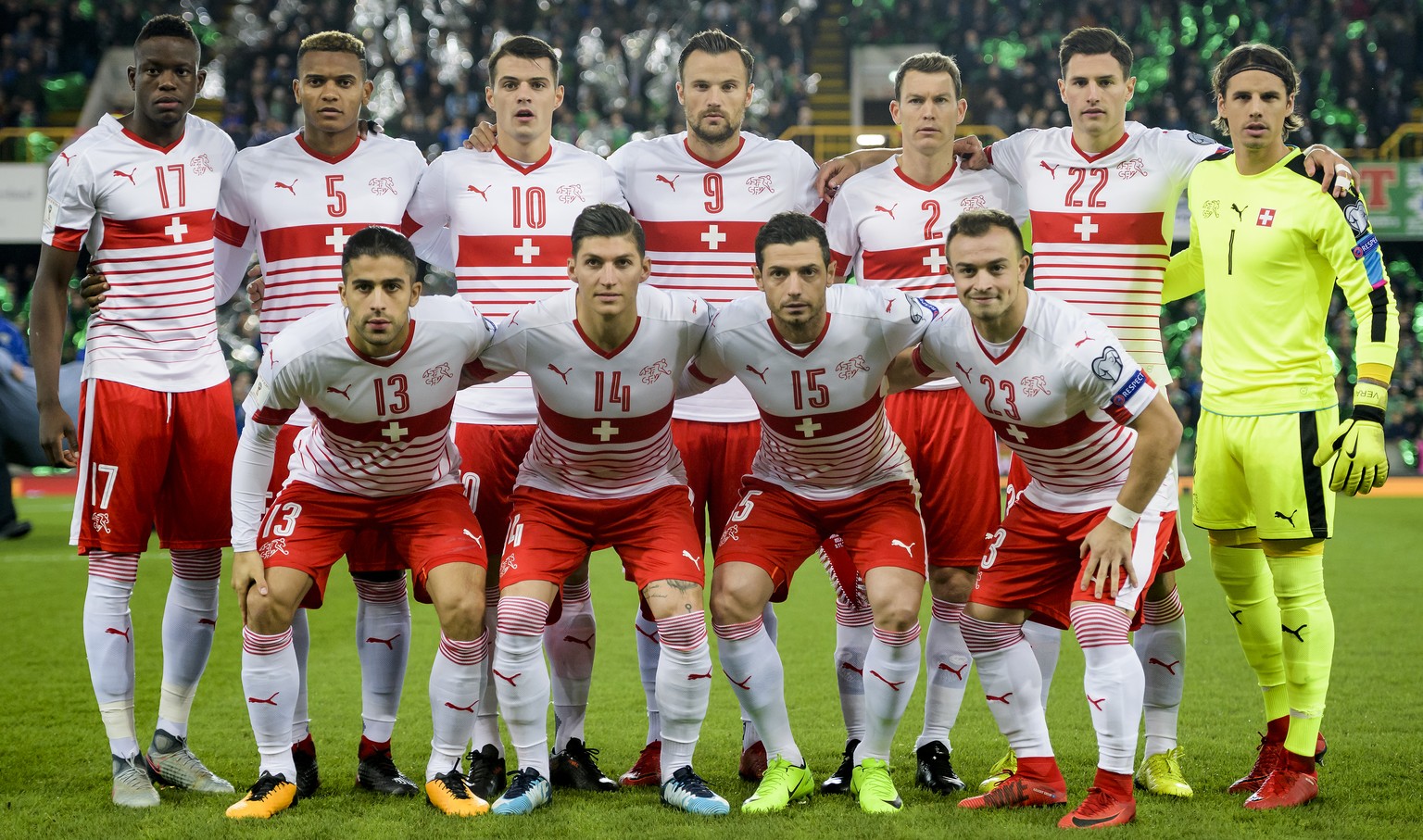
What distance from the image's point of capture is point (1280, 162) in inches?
193

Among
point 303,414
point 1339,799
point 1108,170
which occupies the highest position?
point 1108,170

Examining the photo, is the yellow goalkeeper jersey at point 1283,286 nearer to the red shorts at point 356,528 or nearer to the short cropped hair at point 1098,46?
the short cropped hair at point 1098,46

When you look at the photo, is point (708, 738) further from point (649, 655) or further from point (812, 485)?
point (812, 485)

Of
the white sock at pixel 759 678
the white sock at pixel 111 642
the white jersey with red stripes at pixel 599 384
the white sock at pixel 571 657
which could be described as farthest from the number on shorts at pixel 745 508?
the white sock at pixel 111 642

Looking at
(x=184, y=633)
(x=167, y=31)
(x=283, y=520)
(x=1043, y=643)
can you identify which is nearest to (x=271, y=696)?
(x=283, y=520)

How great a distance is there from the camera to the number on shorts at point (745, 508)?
16.1ft

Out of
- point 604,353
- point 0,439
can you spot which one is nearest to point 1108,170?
point 604,353

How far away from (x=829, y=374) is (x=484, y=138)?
5.80ft

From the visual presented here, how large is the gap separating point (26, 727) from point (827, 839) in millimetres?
4048

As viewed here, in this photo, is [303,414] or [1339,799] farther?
[303,414]

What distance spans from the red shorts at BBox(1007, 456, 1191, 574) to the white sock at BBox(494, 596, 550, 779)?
69.7 inches

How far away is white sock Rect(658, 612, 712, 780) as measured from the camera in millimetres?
4578

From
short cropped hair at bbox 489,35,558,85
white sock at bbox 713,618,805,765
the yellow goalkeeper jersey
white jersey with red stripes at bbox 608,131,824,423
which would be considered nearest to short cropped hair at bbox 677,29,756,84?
white jersey with red stripes at bbox 608,131,824,423

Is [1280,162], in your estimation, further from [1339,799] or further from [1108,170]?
[1339,799]
